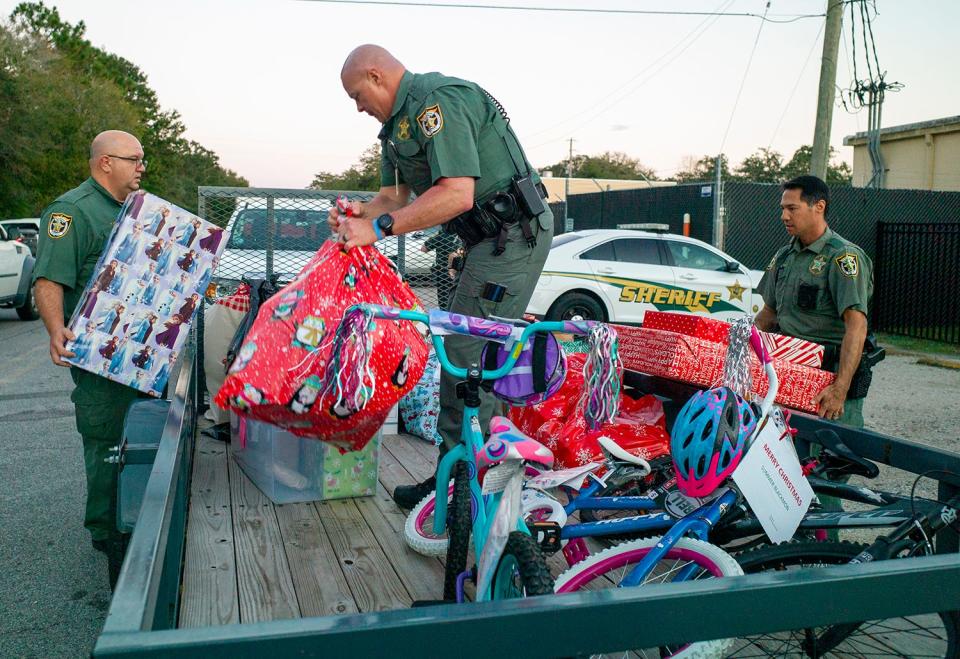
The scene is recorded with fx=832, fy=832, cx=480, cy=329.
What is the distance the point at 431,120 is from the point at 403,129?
0.72 feet

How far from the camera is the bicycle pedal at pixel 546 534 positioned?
2303 mm

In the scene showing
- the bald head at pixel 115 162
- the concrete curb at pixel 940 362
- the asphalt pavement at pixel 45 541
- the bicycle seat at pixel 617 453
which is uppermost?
the bald head at pixel 115 162

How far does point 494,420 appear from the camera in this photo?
2.31 m

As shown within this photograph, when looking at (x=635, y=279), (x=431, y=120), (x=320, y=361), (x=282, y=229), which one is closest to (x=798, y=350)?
(x=431, y=120)

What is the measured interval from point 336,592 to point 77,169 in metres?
36.0

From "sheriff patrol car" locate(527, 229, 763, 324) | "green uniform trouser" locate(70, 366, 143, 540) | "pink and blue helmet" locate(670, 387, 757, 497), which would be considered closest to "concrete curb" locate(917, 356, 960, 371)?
"sheriff patrol car" locate(527, 229, 763, 324)

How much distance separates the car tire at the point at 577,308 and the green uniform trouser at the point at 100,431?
819 cm

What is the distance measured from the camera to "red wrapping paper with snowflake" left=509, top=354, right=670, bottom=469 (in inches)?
150

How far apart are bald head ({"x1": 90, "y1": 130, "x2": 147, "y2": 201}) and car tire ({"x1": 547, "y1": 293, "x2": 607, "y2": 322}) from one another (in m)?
8.02

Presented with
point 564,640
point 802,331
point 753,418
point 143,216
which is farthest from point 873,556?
point 143,216

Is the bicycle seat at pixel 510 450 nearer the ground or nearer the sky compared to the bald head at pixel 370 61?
nearer the ground

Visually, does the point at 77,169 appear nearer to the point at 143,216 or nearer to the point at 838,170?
the point at 143,216

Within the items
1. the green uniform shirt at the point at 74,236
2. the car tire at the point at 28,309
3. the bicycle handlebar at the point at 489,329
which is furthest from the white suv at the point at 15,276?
the bicycle handlebar at the point at 489,329

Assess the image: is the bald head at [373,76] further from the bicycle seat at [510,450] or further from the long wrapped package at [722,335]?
the long wrapped package at [722,335]
